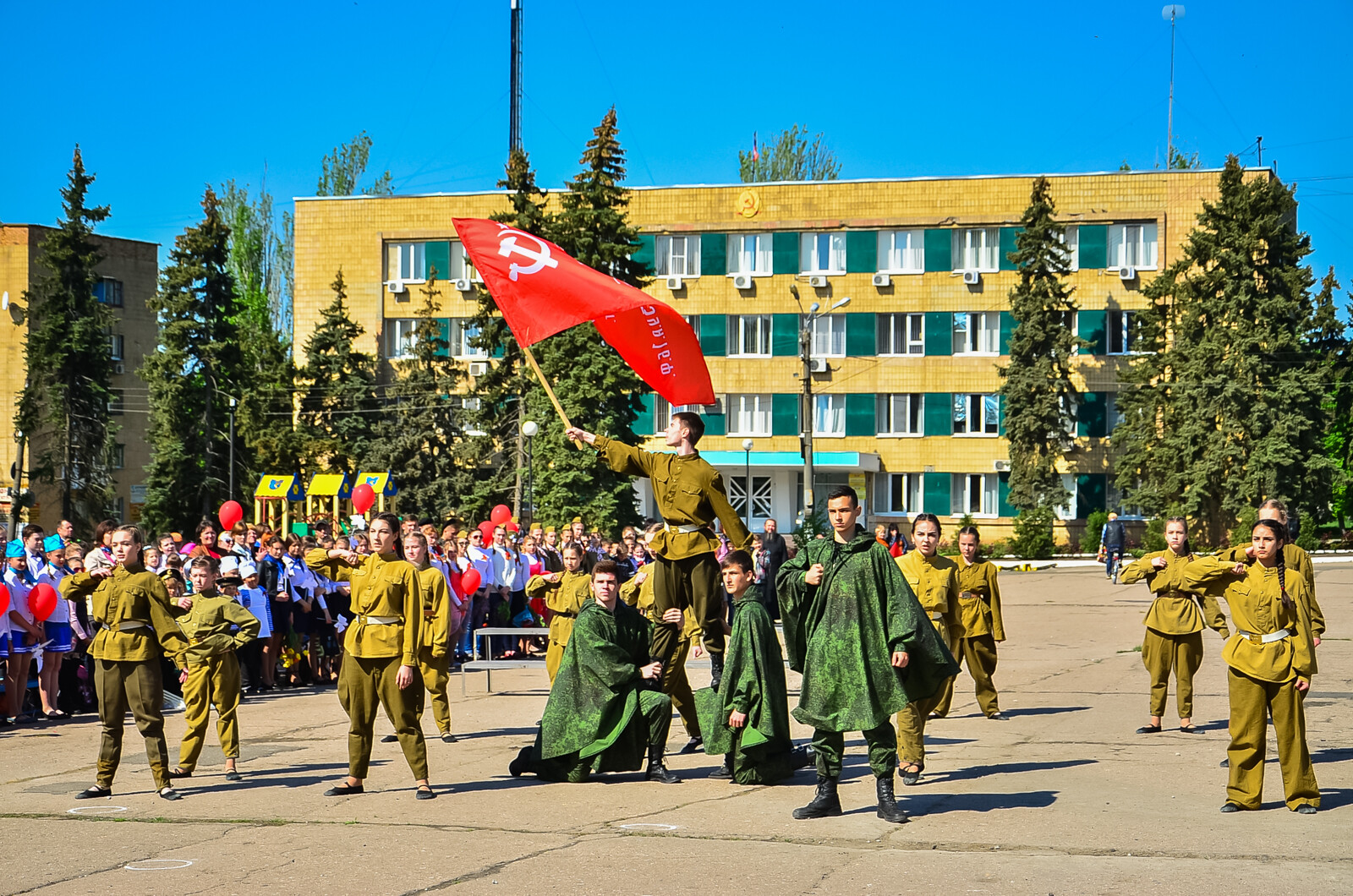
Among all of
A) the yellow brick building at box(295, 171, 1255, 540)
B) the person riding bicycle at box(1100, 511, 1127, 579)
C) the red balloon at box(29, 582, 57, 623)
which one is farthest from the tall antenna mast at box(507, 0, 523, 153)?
the red balloon at box(29, 582, 57, 623)

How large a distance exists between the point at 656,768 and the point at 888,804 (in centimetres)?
222

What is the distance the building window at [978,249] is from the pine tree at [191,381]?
26.3m

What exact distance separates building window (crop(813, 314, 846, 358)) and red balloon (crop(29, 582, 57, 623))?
1669 inches

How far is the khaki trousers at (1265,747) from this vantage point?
8.59m

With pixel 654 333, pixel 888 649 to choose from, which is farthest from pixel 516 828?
pixel 654 333

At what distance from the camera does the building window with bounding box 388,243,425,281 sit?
5741 centimetres

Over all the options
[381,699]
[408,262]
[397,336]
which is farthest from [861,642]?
[397,336]

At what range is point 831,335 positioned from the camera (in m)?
54.4

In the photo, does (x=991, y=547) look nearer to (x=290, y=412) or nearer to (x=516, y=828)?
(x=290, y=412)

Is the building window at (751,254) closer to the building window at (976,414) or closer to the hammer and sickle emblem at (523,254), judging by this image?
the building window at (976,414)

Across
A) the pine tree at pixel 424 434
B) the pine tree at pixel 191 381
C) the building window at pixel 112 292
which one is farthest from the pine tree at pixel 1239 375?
the building window at pixel 112 292

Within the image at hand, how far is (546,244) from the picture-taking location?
1292 cm

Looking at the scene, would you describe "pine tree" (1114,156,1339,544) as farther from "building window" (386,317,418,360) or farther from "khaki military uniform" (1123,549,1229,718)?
"khaki military uniform" (1123,549,1229,718)

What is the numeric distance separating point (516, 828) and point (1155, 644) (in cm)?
661
